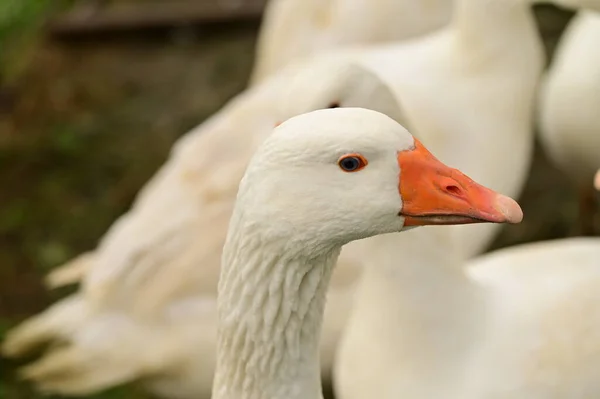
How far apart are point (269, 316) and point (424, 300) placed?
59cm

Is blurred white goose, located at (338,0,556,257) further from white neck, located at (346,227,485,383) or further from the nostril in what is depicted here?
the nostril

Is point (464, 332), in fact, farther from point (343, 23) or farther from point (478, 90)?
point (343, 23)

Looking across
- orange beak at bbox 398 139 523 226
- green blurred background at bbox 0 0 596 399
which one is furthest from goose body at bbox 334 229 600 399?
green blurred background at bbox 0 0 596 399

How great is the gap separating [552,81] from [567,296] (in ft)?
2.98

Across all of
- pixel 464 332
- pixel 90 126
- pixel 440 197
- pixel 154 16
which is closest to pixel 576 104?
pixel 464 332

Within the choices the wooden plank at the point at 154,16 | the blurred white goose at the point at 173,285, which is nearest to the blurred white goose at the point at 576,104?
the blurred white goose at the point at 173,285

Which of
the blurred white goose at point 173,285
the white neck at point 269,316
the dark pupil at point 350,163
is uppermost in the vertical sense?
the blurred white goose at point 173,285

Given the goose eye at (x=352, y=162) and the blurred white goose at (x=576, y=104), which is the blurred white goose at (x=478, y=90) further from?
the goose eye at (x=352, y=162)

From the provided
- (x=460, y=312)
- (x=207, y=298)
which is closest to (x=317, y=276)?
(x=460, y=312)

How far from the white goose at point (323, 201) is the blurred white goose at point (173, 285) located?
0.92m

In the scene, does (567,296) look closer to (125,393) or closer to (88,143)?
(125,393)

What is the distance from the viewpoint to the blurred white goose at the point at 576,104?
235 centimetres

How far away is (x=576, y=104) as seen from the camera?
2.38 m

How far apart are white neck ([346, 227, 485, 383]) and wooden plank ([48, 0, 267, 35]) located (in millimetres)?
2643
